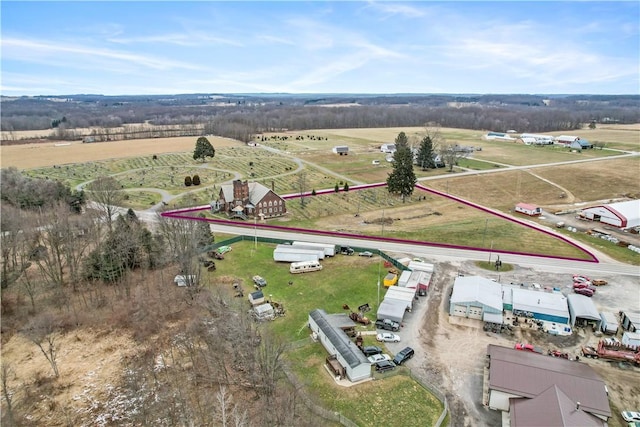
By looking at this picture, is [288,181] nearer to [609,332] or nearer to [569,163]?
[609,332]

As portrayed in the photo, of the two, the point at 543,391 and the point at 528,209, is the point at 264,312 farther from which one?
the point at 528,209

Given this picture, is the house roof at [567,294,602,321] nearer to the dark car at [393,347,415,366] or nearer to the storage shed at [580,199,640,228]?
the dark car at [393,347,415,366]

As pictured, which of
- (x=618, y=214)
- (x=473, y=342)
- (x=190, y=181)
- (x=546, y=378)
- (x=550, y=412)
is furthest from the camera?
Result: (x=190, y=181)

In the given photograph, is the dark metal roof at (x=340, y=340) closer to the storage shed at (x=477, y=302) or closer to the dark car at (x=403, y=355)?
the dark car at (x=403, y=355)

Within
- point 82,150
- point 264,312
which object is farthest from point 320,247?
point 82,150

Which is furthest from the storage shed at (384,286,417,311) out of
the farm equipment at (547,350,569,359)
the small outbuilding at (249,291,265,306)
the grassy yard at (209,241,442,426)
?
the small outbuilding at (249,291,265,306)

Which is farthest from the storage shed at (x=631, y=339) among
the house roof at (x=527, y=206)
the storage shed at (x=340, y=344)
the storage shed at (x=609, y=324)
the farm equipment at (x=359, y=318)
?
the house roof at (x=527, y=206)

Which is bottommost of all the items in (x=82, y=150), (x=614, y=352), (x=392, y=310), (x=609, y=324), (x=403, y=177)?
(x=614, y=352)
